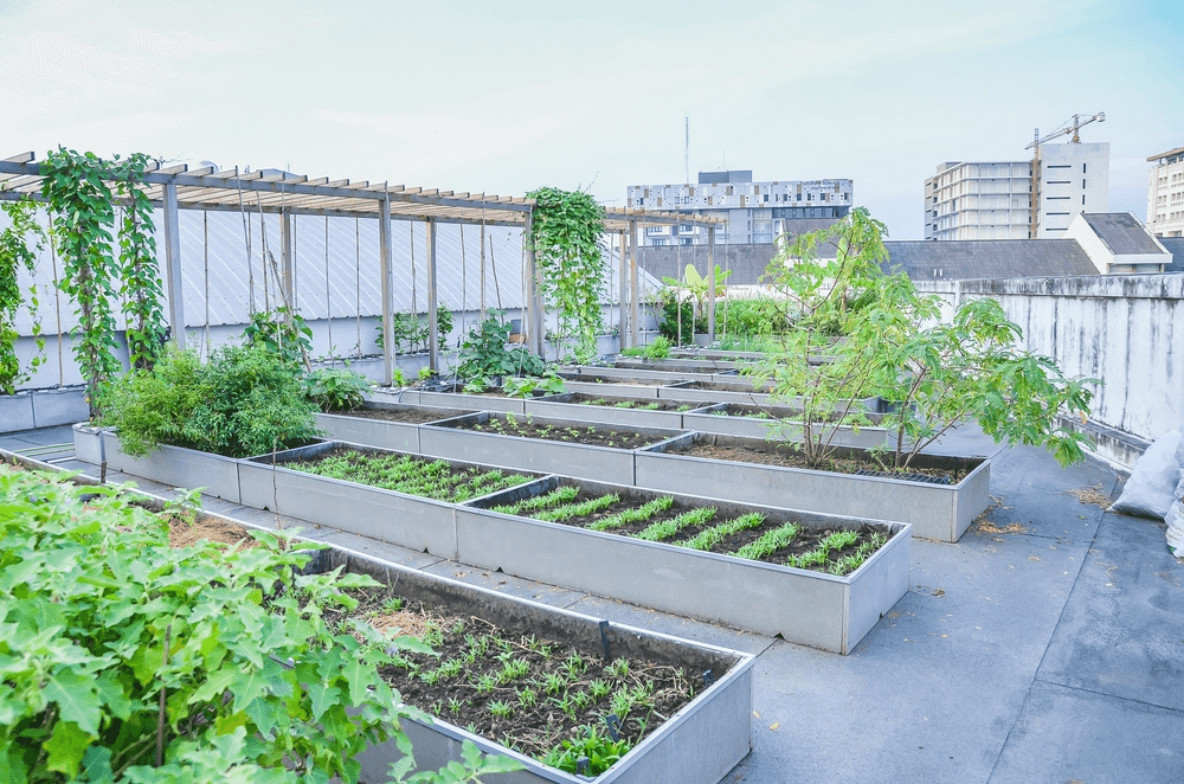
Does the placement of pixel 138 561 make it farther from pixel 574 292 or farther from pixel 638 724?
pixel 574 292

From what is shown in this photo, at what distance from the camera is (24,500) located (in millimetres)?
2232

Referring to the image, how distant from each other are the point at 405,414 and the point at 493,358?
240 centimetres

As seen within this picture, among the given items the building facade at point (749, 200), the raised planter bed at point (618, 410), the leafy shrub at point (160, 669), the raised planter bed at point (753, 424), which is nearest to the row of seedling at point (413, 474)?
the raised planter bed at point (618, 410)

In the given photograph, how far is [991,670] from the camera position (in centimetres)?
404

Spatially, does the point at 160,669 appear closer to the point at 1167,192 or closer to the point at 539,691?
the point at 539,691

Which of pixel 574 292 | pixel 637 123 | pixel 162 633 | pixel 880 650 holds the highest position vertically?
pixel 637 123

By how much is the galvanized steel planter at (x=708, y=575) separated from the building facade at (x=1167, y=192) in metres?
111

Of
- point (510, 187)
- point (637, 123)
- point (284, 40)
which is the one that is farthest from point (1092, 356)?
point (637, 123)

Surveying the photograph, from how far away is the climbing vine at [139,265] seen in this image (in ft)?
28.8

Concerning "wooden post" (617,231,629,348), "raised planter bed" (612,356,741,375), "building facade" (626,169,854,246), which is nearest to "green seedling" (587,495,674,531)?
"raised planter bed" (612,356,741,375)

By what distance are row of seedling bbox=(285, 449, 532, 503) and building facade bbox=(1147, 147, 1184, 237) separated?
111 metres

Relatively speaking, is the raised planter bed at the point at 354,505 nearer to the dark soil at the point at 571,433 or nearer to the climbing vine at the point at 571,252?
the dark soil at the point at 571,433

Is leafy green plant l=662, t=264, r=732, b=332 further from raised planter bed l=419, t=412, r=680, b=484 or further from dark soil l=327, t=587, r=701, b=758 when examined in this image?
dark soil l=327, t=587, r=701, b=758

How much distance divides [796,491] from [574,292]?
7882 mm
